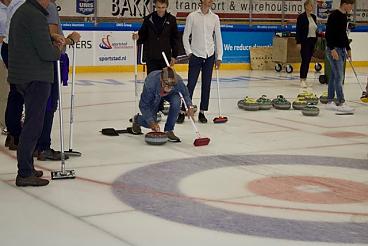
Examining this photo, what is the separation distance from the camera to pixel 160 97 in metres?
9.14

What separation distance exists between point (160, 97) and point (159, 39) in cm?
137

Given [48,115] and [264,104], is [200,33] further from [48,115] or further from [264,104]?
[48,115]

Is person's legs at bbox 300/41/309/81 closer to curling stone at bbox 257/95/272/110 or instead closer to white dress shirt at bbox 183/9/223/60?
curling stone at bbox 257/95/272/110

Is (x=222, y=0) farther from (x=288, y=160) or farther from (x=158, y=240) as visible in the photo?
(x=158, y=240)

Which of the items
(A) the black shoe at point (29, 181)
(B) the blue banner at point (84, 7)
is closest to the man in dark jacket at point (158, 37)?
(A) the black shoe at point (29, 181)

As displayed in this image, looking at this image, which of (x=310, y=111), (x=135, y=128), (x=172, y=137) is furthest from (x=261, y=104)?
Answer: (x=172, y=137)

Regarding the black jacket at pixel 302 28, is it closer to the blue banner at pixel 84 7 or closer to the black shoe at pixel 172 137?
the blue banner at pixel 84 7

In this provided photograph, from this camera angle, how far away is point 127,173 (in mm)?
7469

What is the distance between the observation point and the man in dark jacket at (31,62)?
21.2 feet

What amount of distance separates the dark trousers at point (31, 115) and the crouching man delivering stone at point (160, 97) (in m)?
2.33

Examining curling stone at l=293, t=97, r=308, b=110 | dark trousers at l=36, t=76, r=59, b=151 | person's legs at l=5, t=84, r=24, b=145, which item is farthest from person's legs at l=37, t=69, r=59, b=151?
curling stone at l=293, t=97, r=308, b=110

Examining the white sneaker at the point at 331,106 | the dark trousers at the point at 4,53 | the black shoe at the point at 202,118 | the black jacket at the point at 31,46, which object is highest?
the black jacket at the point at 31,46

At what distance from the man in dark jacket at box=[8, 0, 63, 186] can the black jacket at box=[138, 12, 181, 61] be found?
3.68 meters

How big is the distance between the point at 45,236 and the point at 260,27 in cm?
1836
